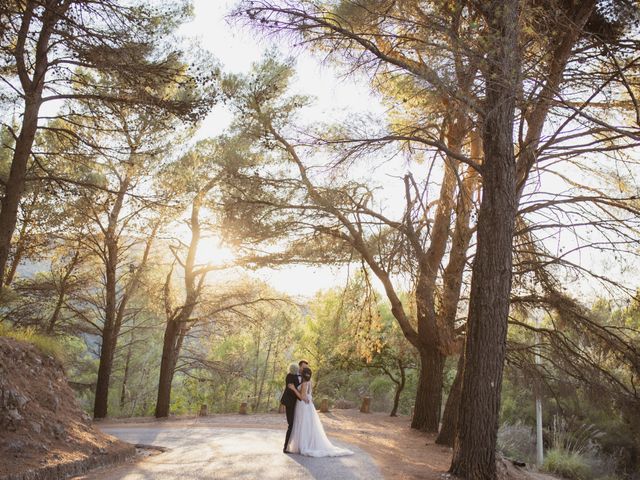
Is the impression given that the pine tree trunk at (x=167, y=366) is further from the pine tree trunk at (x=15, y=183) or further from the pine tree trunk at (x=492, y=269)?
the pine tree trunk at (x=492, y=269)

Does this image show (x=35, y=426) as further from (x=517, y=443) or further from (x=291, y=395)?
(x=517, y=443)

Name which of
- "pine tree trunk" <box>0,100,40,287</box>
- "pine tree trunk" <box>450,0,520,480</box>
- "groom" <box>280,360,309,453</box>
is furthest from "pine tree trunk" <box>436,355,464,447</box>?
"pine tree trunk" <box>0,100,40,287</box>

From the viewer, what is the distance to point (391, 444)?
11070mm

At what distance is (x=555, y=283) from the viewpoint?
33.8ft

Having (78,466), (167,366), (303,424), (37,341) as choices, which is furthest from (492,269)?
(167,366)

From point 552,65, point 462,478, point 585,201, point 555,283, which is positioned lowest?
point 462,478

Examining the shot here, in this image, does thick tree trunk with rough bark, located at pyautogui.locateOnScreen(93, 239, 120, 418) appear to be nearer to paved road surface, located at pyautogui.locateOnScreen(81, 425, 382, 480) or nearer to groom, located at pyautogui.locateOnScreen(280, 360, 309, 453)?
paved road surface, located at pyautogui.locateOnScreen(81, 425, 382, 480)

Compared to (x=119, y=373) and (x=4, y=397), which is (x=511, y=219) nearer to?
(x=4, y=397)

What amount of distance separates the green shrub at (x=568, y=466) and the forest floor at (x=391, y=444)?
1.96m

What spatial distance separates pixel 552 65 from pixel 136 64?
6546mm

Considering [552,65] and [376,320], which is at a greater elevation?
[552,65]

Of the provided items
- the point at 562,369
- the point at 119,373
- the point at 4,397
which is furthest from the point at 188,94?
the point at 119,373

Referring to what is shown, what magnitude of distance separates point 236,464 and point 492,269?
4.50 m

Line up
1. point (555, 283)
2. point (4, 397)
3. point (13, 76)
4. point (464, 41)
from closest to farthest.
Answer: point (4, 397) < point (464, 41) < point (13, 76) < point (555, 283)
